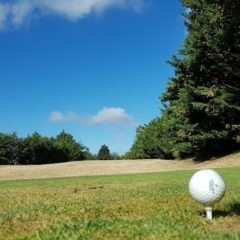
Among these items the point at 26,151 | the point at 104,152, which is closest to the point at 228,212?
the point at 26,151

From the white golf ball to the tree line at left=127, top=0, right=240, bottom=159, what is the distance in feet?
103

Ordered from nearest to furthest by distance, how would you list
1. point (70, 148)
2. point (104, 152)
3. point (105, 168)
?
1. point (105, 168)
2. point (70, 148)
3. point (104, 152)

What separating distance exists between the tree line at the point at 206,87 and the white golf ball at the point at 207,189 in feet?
103

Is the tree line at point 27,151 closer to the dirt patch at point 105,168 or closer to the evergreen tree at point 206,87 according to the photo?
the dirt patch at point 105,168

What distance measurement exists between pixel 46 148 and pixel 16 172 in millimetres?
43662

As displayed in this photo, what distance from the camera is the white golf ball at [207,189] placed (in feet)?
26.9

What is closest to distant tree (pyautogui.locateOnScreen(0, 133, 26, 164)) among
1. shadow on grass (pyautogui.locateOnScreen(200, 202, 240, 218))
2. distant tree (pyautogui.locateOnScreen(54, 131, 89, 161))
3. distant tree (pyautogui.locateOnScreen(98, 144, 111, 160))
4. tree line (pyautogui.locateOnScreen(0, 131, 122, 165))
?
tree line (pyautogui.locateOnScreen(0, 131, 122, 165))

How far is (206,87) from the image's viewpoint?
42125 mm

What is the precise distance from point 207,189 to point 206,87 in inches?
1370

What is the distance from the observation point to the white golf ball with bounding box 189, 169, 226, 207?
323 inches

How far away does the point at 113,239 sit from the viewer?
686cm

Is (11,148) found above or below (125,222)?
above

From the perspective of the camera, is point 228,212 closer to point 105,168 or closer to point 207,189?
point 207,189

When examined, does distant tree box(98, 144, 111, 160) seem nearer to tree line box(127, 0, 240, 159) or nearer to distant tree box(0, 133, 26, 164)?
distant tree box(0, 133, 26, 164)
